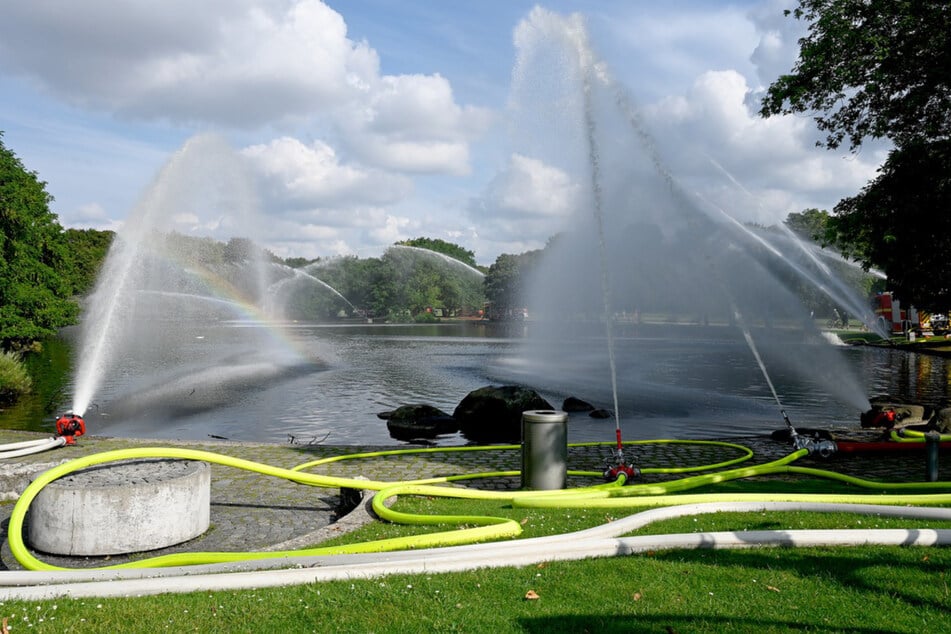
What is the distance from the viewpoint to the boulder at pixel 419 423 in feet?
65.7

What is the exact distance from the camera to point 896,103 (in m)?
18.0

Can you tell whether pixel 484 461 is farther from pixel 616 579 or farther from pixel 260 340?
pixel 260 340

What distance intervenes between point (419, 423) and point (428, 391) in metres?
9.18

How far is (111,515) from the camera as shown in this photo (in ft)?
26.8

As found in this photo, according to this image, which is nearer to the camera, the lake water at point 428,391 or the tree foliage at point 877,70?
the tree foliage at point 877,70

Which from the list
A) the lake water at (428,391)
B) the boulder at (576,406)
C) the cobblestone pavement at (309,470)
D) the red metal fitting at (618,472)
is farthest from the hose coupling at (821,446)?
the boulder at (576,406)

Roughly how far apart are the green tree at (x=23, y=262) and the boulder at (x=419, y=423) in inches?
1221

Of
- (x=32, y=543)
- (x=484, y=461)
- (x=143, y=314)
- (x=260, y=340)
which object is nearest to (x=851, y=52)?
(x=484, y=461)

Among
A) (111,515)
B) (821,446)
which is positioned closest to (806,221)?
(821,446)

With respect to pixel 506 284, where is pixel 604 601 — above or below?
below

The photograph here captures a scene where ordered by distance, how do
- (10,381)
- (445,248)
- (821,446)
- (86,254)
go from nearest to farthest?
(821,446) → (10,381) → (86,254) → (445,248)

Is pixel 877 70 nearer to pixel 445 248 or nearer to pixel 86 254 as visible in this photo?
pixel 86 254

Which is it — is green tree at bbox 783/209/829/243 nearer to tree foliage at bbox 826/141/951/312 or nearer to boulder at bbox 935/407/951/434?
tree foliage at bbox 826/141/951/312

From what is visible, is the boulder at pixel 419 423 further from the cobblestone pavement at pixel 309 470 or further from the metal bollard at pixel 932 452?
the metal bollard at pixel 932 452
